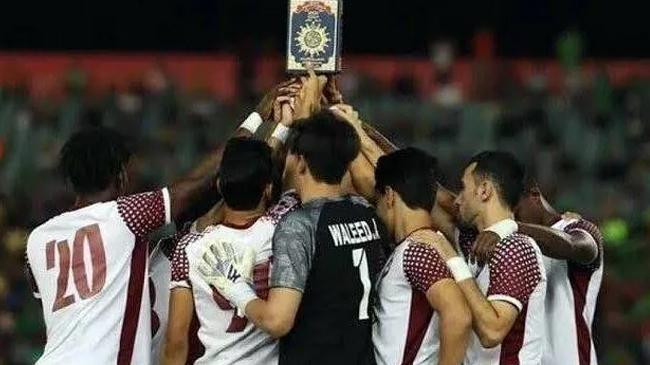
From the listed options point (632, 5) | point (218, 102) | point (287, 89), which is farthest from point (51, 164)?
point (287, 89)

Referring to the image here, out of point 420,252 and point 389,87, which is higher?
point 420,252

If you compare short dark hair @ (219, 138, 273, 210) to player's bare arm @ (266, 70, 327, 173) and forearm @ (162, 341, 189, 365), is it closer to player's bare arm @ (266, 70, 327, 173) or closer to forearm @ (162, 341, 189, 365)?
player's bare arm @ (266, 70, 327, 173)

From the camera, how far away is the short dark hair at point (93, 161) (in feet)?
18.9

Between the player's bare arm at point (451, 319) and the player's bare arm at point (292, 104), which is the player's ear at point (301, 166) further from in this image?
the player's bare arm at point (451, 319)

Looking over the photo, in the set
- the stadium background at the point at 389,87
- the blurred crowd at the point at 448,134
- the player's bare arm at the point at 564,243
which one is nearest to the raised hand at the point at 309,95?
the player's bare arm at the point at 564,243

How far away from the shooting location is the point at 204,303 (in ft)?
18.6

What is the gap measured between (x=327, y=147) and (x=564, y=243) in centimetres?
89

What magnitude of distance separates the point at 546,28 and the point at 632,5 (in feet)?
2.47

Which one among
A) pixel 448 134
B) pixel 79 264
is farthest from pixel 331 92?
pixel 448 134

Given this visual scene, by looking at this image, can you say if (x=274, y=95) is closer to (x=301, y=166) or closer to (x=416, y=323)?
(x=301, y=166)

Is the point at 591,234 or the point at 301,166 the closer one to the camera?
the point at 301,166

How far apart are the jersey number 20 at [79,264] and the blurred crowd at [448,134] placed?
6.38 m

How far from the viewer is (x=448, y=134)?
14.2 metres

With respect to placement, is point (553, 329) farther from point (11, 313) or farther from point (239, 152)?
point (11, 313)
